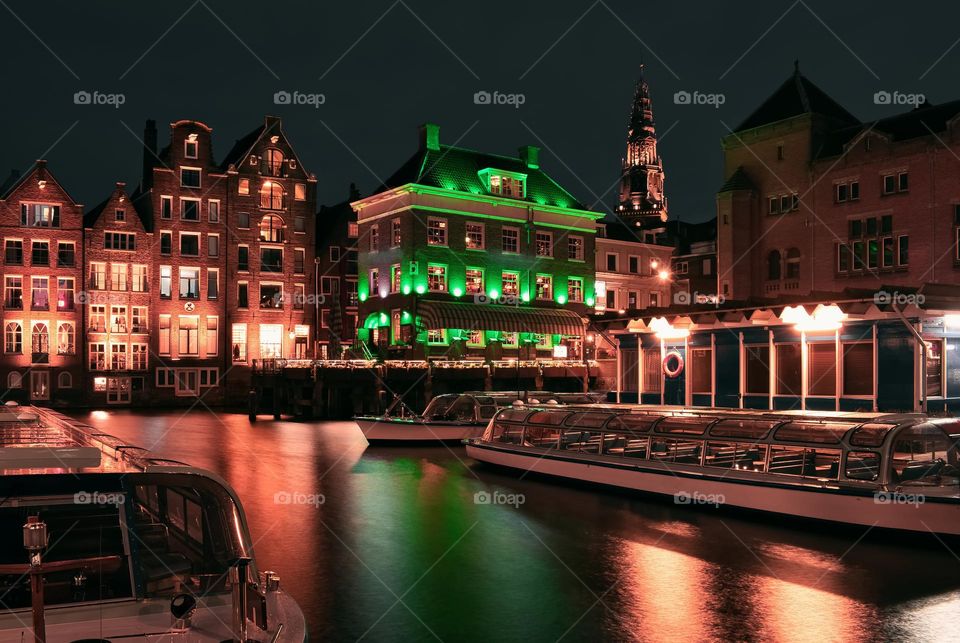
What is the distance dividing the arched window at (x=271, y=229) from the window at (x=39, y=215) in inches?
557

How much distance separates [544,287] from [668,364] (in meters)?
34.9

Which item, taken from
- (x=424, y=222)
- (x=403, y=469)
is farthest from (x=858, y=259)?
(x=403, y=469)

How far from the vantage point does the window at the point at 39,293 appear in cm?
6006

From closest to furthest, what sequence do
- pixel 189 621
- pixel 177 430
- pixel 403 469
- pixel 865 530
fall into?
pixel 189 621
pixel 865 530
pixel 403 469
pixel 177 430

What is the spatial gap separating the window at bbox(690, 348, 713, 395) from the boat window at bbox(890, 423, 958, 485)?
973 cm

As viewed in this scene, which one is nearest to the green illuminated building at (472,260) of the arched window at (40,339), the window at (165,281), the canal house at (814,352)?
the window at (165,281)

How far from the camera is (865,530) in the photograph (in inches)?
613

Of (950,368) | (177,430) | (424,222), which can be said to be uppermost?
(424,222)

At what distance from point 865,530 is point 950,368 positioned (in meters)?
8.19

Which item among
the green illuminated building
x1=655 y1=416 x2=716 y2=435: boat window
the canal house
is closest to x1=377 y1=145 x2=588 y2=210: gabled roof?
the green illuminated building

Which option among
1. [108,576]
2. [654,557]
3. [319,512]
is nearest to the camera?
[108,576]

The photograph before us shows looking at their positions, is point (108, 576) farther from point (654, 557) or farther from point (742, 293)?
point (742, 293)

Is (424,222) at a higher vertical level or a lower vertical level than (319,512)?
higher

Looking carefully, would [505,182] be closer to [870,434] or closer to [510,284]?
[510,284]
